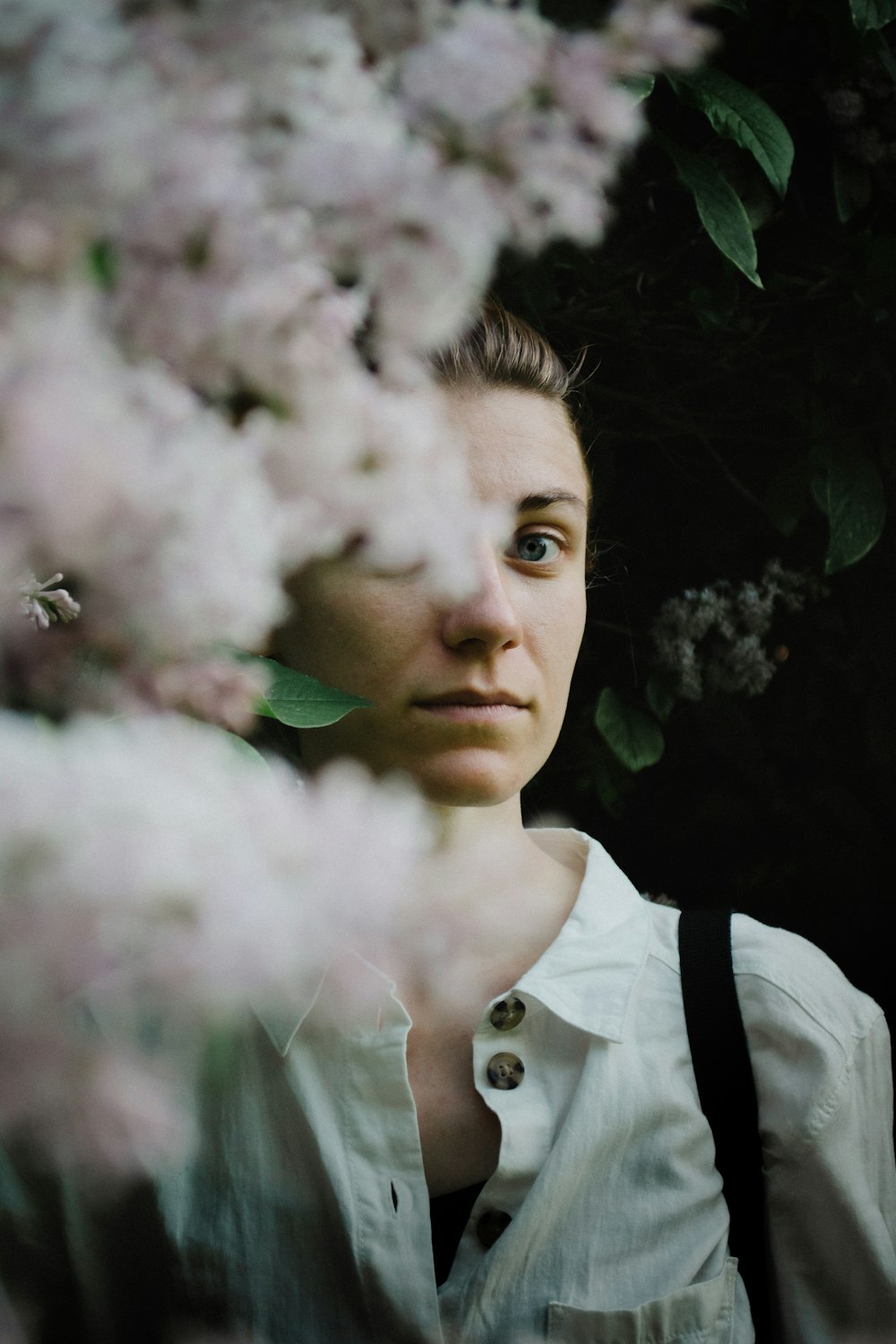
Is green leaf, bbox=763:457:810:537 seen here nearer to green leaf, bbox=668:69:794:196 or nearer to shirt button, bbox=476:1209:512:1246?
green leaf, bbox=668:69:794:196

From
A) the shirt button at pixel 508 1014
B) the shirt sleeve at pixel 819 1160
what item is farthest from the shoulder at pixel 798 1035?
the shirt button at pixel 508 1014

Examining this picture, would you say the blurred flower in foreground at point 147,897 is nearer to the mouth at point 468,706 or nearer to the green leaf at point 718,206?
the mouth at point 468,706

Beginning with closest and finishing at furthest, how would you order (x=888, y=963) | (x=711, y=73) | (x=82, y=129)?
(x=82, y=129) < (x=711, y=73) < (x=888, y=963)

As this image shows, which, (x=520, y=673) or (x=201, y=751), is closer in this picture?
(x=201, y=751)

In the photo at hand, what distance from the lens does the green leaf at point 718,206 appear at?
2.27 ft

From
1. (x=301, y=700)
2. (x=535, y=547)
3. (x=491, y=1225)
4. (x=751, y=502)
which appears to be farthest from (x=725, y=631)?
(x=301, y=700)

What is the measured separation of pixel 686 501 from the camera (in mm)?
946

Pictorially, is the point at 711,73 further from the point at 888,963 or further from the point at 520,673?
the point at 888,963

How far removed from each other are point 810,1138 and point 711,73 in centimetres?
66

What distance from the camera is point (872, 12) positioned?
713 mm

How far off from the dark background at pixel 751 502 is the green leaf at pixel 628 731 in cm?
2

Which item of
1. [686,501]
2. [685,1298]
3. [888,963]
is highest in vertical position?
[686,501]

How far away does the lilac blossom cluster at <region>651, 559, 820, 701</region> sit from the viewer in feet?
3.04

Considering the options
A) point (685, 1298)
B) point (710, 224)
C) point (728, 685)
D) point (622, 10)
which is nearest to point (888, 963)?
point (728, 685)
